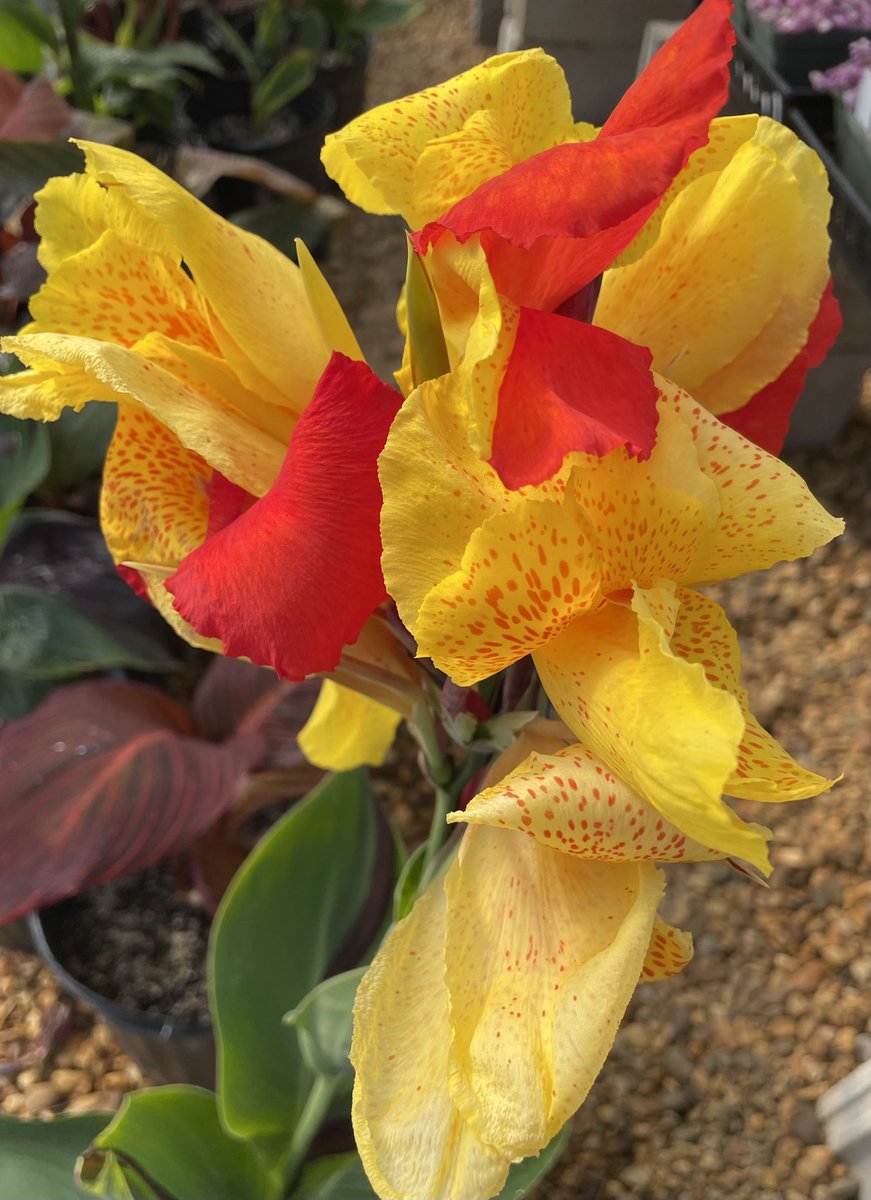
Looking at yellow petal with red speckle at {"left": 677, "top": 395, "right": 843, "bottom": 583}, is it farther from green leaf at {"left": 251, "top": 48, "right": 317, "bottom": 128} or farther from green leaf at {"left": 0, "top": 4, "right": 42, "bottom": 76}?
green leaf at {"left": 251, "top": 48, "right": 317, "bottom": 128}

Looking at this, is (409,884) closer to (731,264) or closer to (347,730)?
(347,730)

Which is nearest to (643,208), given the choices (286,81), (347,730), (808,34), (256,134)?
(347,730)

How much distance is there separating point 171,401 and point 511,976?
24 centimetres

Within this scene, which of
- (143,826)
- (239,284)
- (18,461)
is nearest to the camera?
(239,284)

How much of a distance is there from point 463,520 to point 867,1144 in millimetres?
953

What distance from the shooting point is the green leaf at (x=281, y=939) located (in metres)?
0.70

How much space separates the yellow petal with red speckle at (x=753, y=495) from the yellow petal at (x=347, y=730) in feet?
0.86

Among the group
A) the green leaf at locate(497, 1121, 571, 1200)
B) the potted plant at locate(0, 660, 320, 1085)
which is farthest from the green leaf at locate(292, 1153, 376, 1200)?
the potted plant at locate(0, 660, 320, 1085)

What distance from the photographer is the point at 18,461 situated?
1164 mm

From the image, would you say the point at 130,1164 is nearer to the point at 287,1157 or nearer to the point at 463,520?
the point at 287,1157

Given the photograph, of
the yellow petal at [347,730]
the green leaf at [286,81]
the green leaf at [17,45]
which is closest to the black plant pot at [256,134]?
the green leaf at [286,81]

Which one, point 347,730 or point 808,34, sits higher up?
point 808,34

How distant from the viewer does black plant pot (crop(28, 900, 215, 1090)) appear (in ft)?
3.11

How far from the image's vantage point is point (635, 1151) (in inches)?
41.5
